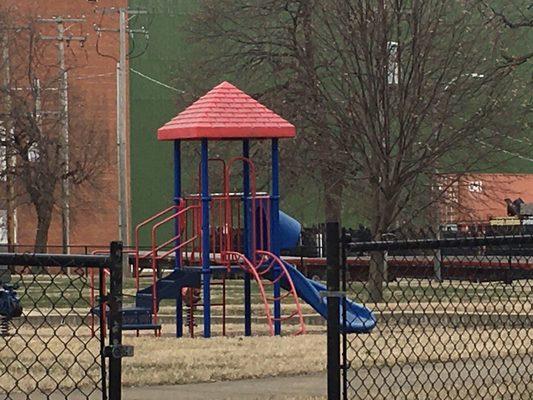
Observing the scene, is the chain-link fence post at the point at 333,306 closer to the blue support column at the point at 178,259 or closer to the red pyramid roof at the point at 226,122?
the blue support column at the point at 178,259

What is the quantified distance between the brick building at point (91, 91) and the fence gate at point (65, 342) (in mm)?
28271

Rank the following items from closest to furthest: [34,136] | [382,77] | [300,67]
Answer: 1. [382,77]
2. [300,67]
3. [34,136]

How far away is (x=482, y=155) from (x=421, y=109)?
15.1 feet

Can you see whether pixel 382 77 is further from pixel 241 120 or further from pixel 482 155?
pixel 241 120

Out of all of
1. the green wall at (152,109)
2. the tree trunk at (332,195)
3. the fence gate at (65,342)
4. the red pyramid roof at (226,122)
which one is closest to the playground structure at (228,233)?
the red pyramid roof at (226,122)

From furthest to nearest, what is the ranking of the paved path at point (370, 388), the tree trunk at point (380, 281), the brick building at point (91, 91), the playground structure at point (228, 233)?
the brick building at point (91, 91)
the playground structure at point (228, 233)
the tree trunk at point (380, 281)
the paved path at point (370, 388)

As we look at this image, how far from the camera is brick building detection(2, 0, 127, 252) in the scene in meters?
58.2

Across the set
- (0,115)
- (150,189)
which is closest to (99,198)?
(150,189)

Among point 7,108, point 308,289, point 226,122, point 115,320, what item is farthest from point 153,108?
point 115,320

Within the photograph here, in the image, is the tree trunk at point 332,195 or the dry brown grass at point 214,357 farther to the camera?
the tree trunk at point 332,195

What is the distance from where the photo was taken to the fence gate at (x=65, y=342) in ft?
23.0

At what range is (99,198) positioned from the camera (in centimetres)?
5738

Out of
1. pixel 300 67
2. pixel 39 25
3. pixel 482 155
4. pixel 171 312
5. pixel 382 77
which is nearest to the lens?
pixel 171 312

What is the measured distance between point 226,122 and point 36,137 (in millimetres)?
28973
